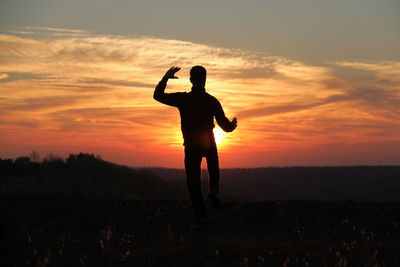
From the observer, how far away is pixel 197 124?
9531 mm

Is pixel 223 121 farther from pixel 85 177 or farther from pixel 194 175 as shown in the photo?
pixel 85 177

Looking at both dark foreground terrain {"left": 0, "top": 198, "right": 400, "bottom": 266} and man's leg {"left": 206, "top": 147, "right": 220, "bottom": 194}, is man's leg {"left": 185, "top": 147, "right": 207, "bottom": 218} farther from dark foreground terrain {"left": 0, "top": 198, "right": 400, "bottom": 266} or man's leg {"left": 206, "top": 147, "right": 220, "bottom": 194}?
dark foreground terrain {"left": 0, "top": 198, "right": 400, "bottom": 266}

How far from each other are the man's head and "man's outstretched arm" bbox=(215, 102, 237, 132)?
0.50 m

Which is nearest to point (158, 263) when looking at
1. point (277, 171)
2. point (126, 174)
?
point (126, 174)

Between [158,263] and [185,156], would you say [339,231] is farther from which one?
[158,263]

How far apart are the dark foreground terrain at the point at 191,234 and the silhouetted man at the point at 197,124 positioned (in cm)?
89

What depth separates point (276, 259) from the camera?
306 inches

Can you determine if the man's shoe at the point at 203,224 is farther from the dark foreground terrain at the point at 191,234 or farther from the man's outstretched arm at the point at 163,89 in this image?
the man's outstretched arm at the point at 163,89

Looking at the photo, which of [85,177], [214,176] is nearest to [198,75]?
[214,176]

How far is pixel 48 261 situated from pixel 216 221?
445 centimetres

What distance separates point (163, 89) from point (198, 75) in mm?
668

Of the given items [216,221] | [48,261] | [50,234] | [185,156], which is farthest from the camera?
[216,221]

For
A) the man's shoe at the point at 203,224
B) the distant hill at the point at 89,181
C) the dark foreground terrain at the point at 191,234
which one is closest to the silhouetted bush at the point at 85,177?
the distant hill at the point at 89,181

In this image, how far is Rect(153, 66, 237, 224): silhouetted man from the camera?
31.2 feet
